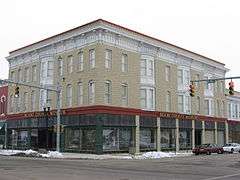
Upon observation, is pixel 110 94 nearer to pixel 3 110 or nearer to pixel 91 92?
pixel 91 92

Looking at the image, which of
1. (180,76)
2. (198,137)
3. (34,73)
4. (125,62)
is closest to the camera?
(125,62)

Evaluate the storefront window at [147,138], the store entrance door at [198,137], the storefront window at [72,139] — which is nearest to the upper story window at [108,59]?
the storefront window at [72,139]

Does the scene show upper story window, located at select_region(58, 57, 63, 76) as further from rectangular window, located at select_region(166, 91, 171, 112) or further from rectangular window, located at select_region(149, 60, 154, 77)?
rectangular window, located at select_region(166, 91, 171, 112)

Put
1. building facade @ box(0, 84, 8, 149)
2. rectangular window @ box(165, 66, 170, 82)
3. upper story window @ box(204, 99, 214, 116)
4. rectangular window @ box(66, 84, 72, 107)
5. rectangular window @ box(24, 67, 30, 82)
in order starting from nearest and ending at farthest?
1. rectangular window @ box(66, 84, 72, 107)
2. rectangular window @ box(165, 66, 170, 82)
3. rectangular window @ box(24, 67, 30, 82)
4. building facade @ box(0, 84, 8, 149)
5. upper story window @ box(204, 99, 214, 116)

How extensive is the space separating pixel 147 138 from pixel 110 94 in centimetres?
798

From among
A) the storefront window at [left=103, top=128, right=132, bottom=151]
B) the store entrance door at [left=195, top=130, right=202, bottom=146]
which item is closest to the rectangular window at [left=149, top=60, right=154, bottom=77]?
the storefront window at [left=103, top=128, right=132, bottom=151]

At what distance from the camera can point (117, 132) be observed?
44125mm

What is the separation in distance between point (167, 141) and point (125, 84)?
10356 millimetres

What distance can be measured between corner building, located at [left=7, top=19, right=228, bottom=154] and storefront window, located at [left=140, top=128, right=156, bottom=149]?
12 cm

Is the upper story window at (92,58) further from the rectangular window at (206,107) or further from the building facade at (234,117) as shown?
the building facade at (234,117)

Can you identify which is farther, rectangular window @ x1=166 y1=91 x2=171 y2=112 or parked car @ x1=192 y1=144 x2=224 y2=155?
rectangular window @ x1=166 y1=91 x2=171 y2=112

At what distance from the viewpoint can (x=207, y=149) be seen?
159 feet

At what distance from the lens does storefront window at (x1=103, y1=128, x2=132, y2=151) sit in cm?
4284

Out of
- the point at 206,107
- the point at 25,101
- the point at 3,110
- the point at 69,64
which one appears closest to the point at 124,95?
the point at 69,64
